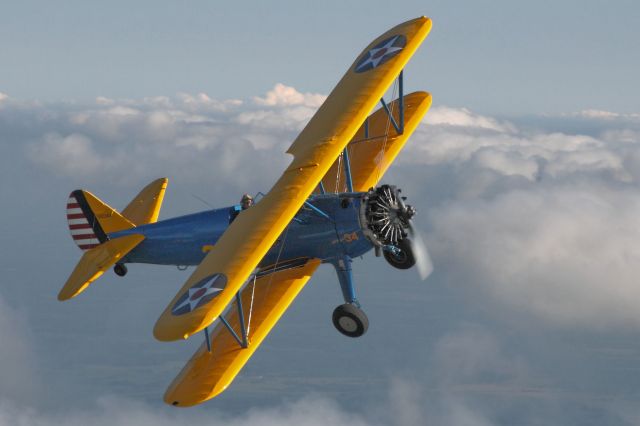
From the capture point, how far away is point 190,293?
15.5 m

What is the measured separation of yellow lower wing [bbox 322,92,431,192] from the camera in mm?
23656

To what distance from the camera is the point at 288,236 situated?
20141mm

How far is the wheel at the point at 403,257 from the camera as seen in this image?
1962 cm

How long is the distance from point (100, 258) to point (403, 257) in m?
8.70

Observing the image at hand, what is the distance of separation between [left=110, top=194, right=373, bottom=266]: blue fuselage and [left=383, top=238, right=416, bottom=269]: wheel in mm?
844

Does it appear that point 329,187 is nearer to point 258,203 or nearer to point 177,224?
point 177,224

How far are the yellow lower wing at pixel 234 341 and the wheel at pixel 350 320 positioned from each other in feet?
3.93

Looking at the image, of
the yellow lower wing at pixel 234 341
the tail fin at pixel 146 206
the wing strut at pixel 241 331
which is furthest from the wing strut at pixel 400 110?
the wing strut at pixel 241 331

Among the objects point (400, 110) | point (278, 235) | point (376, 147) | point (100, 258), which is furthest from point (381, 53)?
point (100, 258)

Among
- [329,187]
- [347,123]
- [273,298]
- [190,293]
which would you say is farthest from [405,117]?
[190,293]

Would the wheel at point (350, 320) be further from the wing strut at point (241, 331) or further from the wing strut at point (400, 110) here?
the wing strut at point (400, 110)

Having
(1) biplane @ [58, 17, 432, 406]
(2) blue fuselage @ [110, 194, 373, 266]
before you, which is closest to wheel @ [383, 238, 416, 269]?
(1) biplane @ [58, 17, 432, 406]

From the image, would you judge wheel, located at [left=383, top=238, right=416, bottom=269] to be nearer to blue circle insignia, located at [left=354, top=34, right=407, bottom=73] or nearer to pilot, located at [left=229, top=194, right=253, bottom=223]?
pilot, located at [left=229, top=194, right=253, bottom=223]

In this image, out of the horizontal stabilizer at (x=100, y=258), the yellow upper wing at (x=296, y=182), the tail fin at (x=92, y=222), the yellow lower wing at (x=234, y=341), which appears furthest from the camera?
the tail fin at (x=92, y=222)
